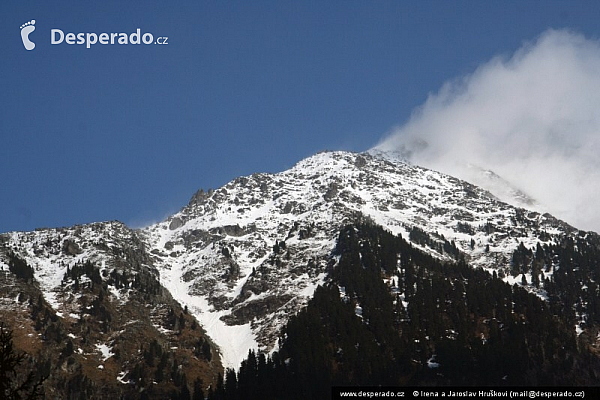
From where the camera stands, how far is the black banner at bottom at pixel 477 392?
164m

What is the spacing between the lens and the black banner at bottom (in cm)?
16438

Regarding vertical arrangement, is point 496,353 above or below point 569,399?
above

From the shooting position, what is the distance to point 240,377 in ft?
646

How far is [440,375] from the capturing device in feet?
625

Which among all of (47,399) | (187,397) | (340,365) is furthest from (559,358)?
(47,399)

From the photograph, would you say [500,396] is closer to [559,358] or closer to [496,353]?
[496,353]

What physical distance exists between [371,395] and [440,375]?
194ft

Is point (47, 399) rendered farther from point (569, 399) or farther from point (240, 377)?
point (569, 399)

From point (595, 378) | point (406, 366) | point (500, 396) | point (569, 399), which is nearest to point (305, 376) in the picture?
point (406, 366)

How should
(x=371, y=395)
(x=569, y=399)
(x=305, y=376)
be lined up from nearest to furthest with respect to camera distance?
(x=371, y=395)
(x=569, y=399)
(x=305, y=376)

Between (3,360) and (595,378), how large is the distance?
190 meters

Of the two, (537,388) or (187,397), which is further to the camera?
(187,397)

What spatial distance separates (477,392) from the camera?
16950cm

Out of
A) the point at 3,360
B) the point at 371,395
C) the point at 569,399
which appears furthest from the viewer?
the point at 569,399
